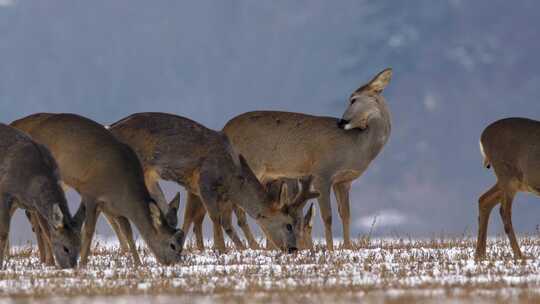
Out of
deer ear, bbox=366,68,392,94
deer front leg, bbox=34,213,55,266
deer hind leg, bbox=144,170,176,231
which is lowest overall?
deer front leg, bbox=34,213,55,266

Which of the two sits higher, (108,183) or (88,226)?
(108,183)

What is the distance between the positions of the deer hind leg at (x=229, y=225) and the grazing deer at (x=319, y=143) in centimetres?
122

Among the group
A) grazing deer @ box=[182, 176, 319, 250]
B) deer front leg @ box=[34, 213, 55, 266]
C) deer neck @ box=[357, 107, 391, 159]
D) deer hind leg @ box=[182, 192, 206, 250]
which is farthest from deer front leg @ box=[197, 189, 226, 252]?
deer neck @ box=[357, 107, 391, 159]

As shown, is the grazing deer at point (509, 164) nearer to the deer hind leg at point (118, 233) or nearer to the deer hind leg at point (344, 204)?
the deer hind leg at point (344, 204)

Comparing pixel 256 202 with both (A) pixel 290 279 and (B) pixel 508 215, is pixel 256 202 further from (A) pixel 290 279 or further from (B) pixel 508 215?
(A) pixel 290 279

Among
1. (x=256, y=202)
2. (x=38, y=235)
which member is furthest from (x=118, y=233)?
(x=256, y=202)

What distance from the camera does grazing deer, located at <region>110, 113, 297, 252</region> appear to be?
17281 mm

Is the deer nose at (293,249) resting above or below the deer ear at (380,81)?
below

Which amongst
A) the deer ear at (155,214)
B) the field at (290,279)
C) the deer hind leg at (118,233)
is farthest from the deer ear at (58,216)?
the deer hind leg at (118,233)

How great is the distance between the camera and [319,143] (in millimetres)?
19844

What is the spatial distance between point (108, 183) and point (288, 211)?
134 inches

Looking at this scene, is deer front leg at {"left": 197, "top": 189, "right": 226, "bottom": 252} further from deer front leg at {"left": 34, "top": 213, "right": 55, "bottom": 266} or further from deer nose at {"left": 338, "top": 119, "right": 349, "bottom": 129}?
deer nose at {"left": 338, "top": 119, "right": 349, "bottom": 129}

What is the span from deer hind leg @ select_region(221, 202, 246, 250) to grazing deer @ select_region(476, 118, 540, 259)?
457cm

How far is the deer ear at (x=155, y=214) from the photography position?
1470 centimetres
